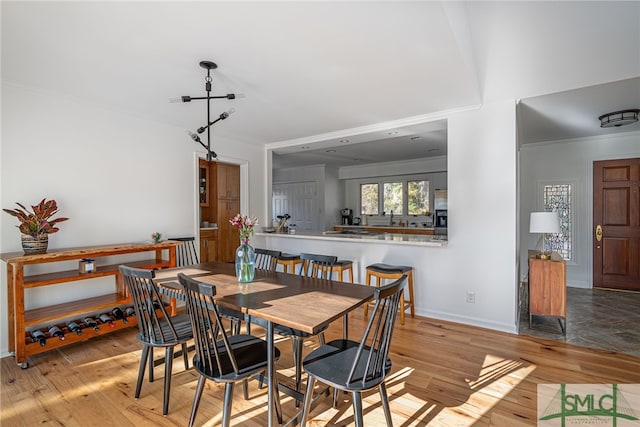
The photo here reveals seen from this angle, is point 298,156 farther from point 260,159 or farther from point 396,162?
point 396,162

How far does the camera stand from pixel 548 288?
3.47 meters

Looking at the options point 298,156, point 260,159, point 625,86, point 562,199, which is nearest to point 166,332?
point 260,159

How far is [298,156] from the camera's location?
22.7ft

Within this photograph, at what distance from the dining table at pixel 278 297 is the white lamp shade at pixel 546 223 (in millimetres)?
2460

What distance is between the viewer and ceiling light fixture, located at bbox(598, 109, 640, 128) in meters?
3.75

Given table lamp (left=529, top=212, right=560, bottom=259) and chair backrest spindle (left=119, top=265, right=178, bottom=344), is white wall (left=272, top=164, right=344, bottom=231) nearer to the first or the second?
table lamp (left=529, top=212, right=560, bottom=259)

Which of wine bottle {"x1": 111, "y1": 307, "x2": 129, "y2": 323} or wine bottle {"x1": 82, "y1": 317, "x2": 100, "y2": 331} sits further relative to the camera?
wine bottle {"x1": 111, "y1": 307, "x2": 129, "y2": 323}

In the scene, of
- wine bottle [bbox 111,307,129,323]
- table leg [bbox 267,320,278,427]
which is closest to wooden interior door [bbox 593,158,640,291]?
table leg [bbox 267,320,278,427]

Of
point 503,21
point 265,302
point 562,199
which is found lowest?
point 265,302

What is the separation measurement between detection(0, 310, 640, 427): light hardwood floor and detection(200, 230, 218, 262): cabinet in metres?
1.61

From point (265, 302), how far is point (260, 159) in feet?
13.0

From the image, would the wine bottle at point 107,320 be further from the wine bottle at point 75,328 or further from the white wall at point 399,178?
the white wall at point 399,178

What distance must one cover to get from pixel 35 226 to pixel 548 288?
508 centimetres

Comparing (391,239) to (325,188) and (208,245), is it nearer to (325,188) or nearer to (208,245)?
(208,245)
